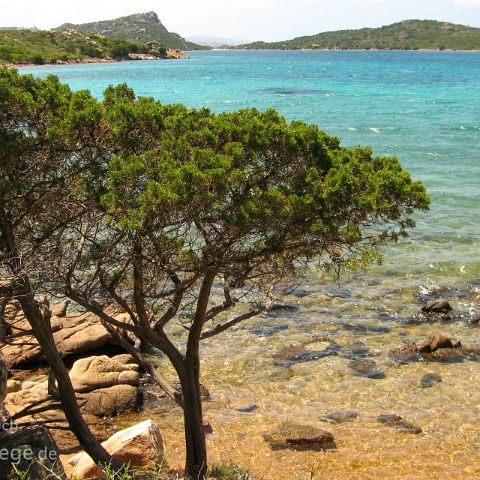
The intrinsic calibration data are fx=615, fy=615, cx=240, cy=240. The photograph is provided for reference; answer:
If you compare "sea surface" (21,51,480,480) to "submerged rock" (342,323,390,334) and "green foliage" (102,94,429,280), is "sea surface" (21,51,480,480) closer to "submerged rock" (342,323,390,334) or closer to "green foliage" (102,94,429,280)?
"submerged rock" (342,323,390,334)

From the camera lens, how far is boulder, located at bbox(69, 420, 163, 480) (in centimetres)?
1126

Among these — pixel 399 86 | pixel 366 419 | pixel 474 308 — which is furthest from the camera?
pixel 399 86

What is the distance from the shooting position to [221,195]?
8.27m

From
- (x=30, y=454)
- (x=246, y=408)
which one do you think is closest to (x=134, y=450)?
(x=30, y=454)

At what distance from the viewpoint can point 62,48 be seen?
15238cm

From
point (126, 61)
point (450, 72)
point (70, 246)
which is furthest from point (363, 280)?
point (126, 61)

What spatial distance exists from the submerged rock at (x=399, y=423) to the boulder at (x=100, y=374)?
5.98 m

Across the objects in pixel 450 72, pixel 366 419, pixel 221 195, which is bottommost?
pixel 366 419

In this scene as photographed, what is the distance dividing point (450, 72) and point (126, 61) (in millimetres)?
87740

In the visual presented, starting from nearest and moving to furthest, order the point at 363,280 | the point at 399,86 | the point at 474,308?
the point at 474,308 < the point at 363,280 < the point at 399,86

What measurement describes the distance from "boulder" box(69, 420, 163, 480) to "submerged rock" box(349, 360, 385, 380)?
20.5ft

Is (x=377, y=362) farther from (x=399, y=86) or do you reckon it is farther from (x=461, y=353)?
(x=399, y=86)

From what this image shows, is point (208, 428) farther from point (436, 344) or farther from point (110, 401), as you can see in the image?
point (436, 344)

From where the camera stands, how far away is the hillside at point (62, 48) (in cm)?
12444
